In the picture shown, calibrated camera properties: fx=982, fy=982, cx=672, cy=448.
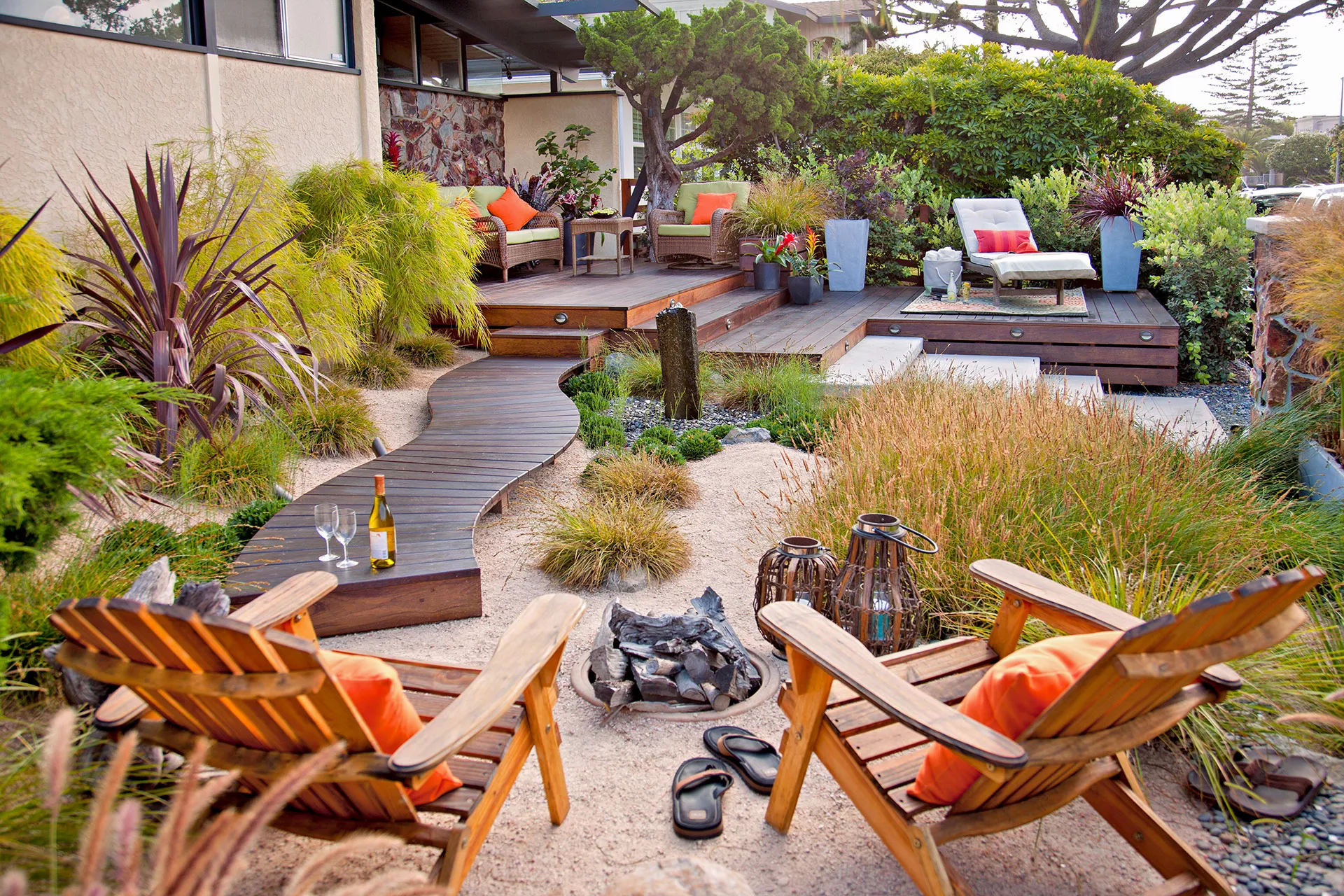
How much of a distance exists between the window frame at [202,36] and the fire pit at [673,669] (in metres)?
4.63

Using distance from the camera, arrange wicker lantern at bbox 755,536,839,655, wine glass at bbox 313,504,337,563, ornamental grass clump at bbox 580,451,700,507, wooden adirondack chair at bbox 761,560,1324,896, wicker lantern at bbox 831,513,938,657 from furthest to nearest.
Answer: ornamental grass clump at bbox 580,451,700,507, wine glass at bbox 313,504,337,563, wicker lantern at bbox 755,536,839,655, wicker lantern at bbox 831,513,938,657, wooden adirondack chair at bbox 761,560,1324,896

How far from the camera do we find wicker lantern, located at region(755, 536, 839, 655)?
121 inches

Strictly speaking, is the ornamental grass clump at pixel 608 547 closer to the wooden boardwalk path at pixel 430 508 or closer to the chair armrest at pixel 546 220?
the wooden boardwalk path at pixel 430 508

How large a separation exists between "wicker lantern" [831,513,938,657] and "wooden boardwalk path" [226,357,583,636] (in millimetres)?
1268

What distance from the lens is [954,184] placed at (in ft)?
39.8

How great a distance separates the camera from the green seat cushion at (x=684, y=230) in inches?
426

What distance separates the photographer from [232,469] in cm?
427

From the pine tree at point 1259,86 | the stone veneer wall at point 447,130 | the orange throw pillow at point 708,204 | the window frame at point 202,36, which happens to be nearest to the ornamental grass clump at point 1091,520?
the window frame at point 202,36

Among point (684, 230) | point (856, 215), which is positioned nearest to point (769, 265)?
Answer: point (684, 230)

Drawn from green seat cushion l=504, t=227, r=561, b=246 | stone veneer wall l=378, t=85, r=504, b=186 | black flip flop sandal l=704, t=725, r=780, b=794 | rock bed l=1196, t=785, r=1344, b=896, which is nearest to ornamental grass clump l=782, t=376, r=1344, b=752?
rock bed l=1196, t=785, r=1344, b=896

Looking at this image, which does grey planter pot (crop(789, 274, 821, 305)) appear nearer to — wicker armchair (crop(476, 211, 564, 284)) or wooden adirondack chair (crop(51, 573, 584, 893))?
wicker armchair (crop(476, 211, 564, 284))

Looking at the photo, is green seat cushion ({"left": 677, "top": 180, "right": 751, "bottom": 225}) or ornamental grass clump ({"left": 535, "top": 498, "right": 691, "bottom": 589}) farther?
green seat cushion ({"left": 677, "top": 180, "right": 751, "bottom": 225})

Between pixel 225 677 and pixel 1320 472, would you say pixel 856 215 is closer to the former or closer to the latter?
pixel 1320 472

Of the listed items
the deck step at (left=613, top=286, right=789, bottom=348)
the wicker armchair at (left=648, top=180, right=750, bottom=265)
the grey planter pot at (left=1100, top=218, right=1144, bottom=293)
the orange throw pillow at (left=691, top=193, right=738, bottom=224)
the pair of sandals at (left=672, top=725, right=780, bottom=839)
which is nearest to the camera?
the pair of sandals at (left=672, top=725, right=780, bottom=839)
